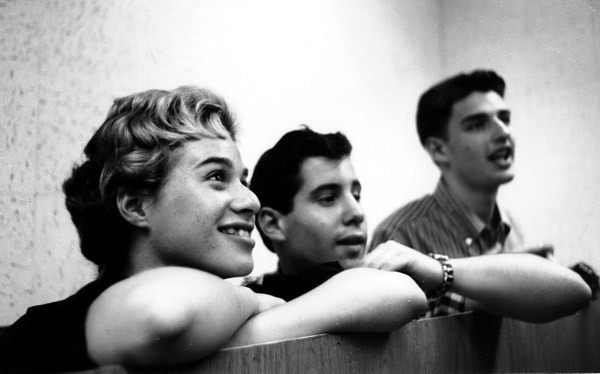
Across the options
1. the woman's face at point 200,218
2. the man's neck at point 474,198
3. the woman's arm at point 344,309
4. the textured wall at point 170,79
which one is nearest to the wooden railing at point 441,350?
the woman's arm at point 344,309

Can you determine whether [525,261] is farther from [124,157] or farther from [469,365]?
[124,157]

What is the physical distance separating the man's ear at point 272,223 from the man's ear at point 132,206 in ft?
1.18

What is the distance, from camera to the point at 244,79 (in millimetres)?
1224

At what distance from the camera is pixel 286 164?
1157mm

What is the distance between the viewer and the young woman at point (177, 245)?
2.20 ft

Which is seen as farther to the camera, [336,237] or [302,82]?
[302,82]

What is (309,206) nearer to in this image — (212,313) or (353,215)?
(353,215)

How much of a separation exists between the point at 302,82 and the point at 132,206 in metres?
0.63

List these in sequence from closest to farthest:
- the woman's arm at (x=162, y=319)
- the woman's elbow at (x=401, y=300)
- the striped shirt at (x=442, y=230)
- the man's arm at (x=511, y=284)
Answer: the woman's arm at (x=162, y=319) → the woman's elbow at (x=401, y=300) → the man's arm at (x=511, y=284) → the striped shirt at (x=442, y=230)

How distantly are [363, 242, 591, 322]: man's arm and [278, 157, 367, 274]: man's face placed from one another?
0.09m

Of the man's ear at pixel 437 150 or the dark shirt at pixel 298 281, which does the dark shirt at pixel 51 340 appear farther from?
the man's ear at pixel 437 150

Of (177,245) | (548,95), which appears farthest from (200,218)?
(548,95)

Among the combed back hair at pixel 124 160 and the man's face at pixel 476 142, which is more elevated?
the man's face at pixel 476 142

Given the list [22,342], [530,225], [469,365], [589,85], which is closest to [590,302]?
[530,225]
